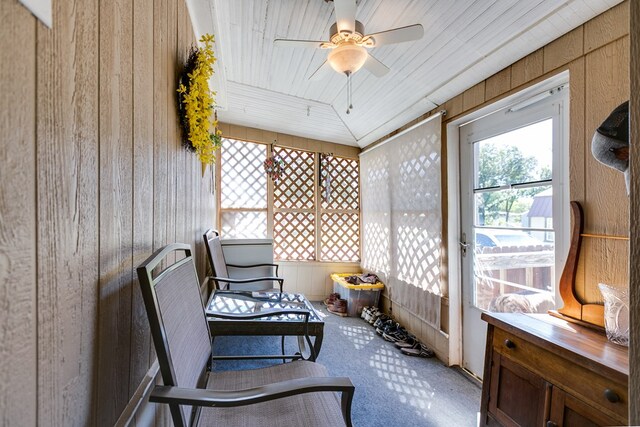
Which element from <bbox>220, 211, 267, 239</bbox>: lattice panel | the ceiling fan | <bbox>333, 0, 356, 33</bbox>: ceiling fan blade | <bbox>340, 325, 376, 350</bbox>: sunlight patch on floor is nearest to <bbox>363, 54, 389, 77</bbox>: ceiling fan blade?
the ceiling fan

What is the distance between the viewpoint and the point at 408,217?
282 cm

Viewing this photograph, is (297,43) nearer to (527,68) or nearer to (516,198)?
(527,68)

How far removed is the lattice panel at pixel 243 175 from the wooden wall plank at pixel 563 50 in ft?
9.91

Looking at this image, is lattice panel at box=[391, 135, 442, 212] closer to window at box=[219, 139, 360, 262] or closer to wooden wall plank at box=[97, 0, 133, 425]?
window at box=[219, 139, 360, 262]

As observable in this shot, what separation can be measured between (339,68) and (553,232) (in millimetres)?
1470

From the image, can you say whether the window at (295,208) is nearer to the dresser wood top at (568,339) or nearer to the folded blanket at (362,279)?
the folded blanket at (362,279)

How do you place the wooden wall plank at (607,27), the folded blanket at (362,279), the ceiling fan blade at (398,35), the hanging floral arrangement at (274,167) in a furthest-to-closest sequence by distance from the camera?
the hanging floral arrangement at (274,167) < the folded blanket at (362,279) < the ceiling fan blade at (398,35) < the wooden wall plank at (607,27)

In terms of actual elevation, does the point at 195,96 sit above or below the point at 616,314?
above

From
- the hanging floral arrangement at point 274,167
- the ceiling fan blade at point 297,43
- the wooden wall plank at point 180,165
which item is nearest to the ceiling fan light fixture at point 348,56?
the ceiling fan blade at point 297,43

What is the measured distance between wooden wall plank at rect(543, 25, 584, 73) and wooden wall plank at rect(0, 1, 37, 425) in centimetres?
197

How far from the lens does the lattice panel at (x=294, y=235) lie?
12.9 feet

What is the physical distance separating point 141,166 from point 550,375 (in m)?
1.62

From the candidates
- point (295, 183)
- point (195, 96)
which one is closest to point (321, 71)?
point (195, 96)

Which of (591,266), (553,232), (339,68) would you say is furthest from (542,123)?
(339,68)
